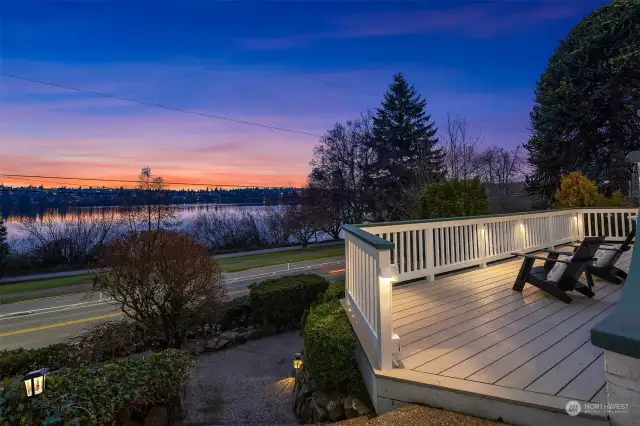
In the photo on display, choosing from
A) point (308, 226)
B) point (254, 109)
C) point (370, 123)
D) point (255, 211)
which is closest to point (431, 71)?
point (254, 109)

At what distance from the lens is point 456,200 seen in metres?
7.20

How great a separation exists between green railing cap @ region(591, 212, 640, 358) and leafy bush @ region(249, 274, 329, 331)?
24.7 ft

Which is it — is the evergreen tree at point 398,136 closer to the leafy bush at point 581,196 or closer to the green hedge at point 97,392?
the leafy bush at point 581,196

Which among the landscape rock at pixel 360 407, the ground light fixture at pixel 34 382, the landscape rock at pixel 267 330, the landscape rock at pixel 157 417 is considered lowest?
the landscape rock at pixel 267 330

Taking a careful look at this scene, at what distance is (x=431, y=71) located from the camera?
14734mm

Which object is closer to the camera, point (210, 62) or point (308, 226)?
point (210, 62)

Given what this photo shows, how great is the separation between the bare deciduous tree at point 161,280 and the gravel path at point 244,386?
116 cm

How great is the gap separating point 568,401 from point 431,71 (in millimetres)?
14933

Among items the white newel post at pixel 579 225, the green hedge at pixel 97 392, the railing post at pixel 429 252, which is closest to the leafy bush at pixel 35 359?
the green hedge at pixel 97 392

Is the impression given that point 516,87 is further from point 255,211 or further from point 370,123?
point 255,211

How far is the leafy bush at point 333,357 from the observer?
9.87 feet

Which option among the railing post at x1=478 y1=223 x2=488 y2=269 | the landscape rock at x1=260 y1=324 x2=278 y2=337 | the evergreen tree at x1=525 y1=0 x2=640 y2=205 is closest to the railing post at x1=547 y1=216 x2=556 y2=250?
the railing post at x1=478 y1=223 x2=488 y2=269

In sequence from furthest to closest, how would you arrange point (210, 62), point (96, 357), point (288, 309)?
point (210, 62)
point (288, 309)
point (96, 357)

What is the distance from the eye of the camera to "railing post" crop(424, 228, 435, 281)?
17.2ft
